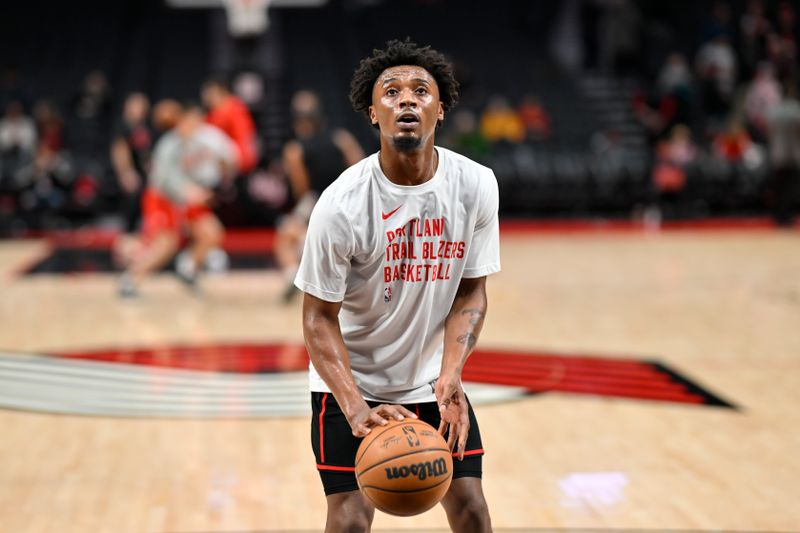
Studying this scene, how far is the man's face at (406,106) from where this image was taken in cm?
300

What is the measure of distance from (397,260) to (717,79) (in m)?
17.2

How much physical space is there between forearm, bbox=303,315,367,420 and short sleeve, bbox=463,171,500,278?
0.43 meters

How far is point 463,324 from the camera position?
3197 mm

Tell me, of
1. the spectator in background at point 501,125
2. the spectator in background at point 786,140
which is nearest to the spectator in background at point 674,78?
the spectator in background at point 501,125

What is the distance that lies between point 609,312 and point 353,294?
6.56 m

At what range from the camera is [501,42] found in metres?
20.3

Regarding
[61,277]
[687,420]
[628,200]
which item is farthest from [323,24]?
[687,420]

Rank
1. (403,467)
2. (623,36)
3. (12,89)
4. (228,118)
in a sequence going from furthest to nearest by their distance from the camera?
(623,36) → (12,89) → (228,118) → (403,467)

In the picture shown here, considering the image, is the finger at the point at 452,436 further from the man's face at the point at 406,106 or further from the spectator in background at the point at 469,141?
the spectator in background at the point at 469,141

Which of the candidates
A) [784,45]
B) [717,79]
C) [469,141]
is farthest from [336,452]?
[784,45]

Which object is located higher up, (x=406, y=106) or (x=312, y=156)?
(x=406, y=106)

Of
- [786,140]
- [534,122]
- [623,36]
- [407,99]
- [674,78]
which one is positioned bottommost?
[786,140]

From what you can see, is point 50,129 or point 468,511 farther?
point 50,129

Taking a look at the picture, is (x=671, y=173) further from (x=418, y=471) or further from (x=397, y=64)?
(x=418, y=471)
